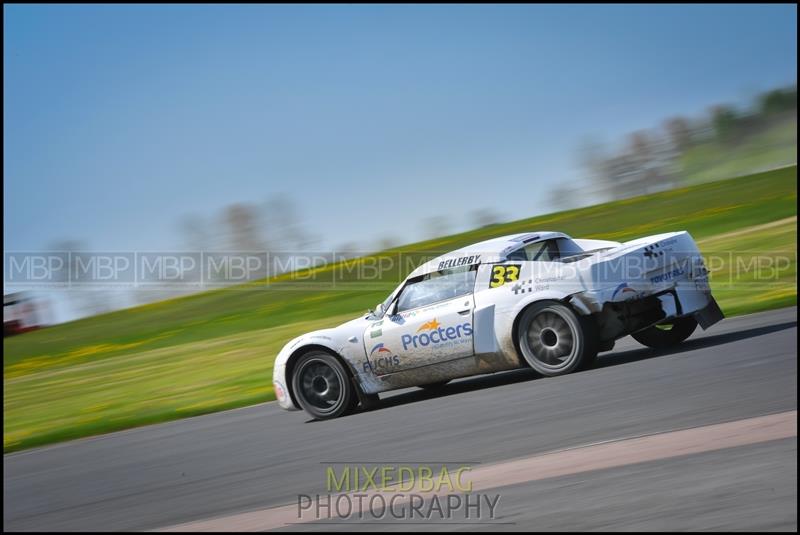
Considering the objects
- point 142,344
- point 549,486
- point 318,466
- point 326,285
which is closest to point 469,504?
point 549,486

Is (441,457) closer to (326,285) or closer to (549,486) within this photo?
(549,486)

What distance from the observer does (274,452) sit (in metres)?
7.44

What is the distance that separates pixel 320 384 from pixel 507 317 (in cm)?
207

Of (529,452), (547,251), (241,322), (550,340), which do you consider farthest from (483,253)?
(241,322)

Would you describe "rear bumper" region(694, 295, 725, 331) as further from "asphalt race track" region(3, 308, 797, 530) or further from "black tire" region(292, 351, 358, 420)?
"black tire" region(292, 351, 358, 420)

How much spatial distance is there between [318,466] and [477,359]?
7.96ft

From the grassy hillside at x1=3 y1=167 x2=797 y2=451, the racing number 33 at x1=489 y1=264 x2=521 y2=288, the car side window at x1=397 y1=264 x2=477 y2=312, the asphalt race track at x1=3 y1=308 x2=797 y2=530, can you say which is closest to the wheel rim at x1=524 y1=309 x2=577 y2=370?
the asphalt race track at x1=3 y1=308 x2=797 y2=530

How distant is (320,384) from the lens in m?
9.17

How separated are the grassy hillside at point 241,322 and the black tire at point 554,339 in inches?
195

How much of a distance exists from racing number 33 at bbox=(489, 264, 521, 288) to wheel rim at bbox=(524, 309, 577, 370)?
499mm

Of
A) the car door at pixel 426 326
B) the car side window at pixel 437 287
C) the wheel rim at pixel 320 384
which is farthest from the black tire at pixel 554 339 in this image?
the wheel rim at pixel 320 384

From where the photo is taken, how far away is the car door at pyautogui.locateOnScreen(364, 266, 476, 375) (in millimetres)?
8633

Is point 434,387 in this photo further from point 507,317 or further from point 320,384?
point 507,317

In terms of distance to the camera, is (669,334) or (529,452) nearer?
(529,452)
